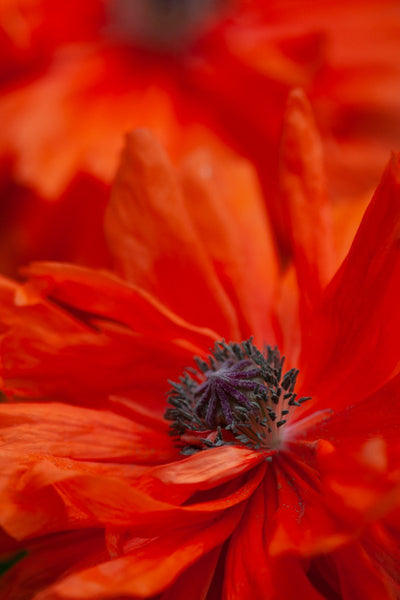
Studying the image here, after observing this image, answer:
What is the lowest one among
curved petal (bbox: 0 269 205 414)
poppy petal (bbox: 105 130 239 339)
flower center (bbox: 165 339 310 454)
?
flower center (bbox: 165 339 310 454)

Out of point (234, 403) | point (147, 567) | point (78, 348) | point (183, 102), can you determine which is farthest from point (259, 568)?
point (183, 102)

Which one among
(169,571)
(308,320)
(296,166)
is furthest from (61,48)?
(169,571)

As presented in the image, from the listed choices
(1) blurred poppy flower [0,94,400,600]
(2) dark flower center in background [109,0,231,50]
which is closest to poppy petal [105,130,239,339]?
(1) blurred poppy flower [0,94,400,600]

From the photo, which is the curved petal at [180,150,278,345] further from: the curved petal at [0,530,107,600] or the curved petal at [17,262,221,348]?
the curved petal at [0,530,107,600]

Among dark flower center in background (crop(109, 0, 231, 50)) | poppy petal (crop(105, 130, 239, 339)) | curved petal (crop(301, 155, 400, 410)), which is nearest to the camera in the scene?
curved petal (crop(301, 155, 400, 410))

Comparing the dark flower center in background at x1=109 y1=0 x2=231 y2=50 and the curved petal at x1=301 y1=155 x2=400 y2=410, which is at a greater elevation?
the dark flower center in background at x1=109 y1=0 x2=231 y2=50

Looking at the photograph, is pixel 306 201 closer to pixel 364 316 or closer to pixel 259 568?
pixel 364 316

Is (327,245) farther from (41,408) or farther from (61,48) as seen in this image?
(61,48)
